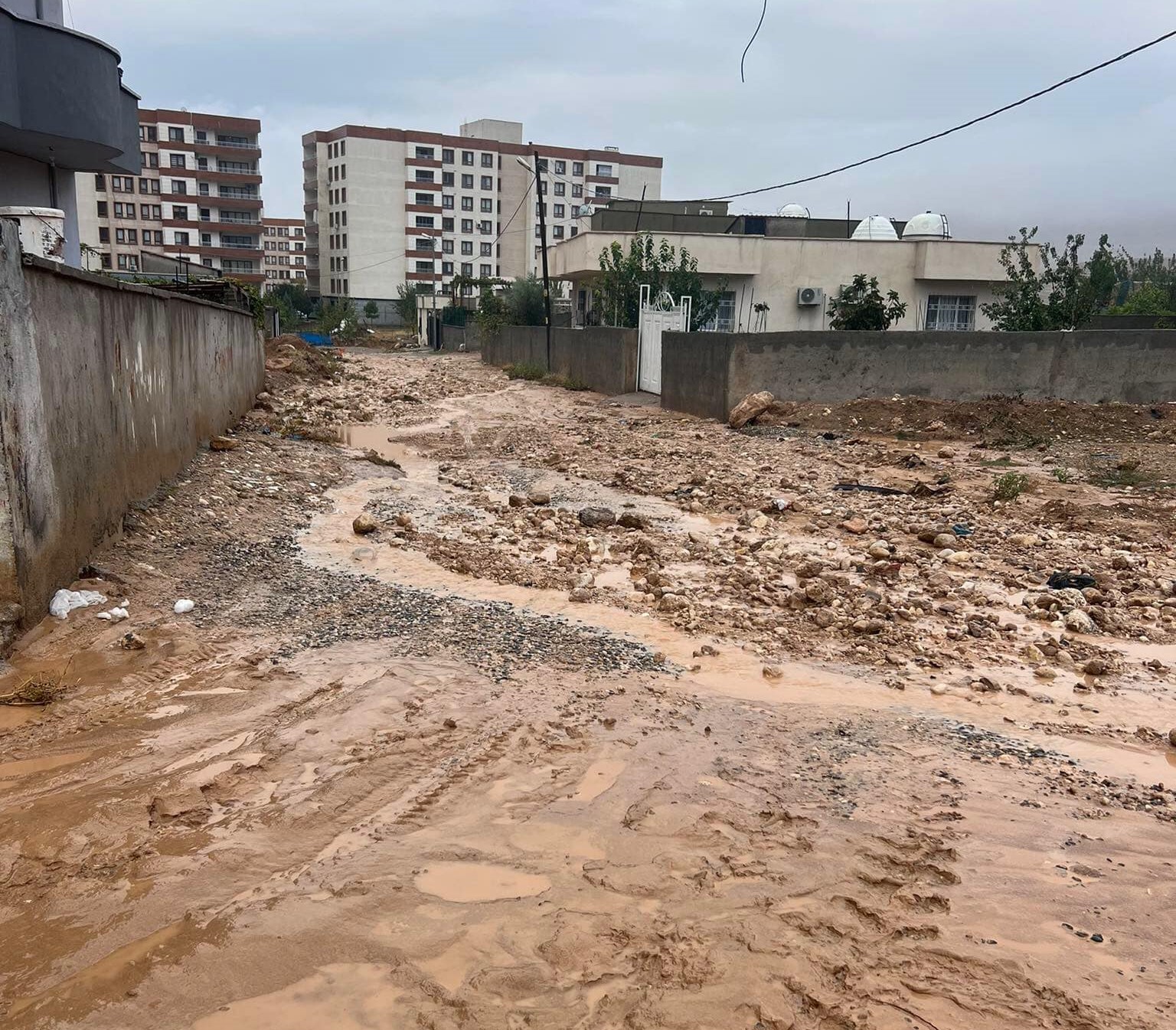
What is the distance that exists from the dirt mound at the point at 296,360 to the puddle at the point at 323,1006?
2076 centimetres

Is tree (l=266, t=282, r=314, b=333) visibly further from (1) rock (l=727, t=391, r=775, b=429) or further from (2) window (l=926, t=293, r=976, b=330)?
(1) rock (l=727, t=391, r=775, b=429)

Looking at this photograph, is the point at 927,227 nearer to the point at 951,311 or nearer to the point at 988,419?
the point at 951,311

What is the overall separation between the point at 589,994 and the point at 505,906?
1.52 feet

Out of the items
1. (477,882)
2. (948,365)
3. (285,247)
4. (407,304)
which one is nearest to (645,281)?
(948,365)

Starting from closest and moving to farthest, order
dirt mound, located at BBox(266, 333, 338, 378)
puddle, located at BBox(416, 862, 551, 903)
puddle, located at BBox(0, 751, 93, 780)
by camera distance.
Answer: puddle, located at BBox(416, 862, 551, 903), puddle, located at BBox(0, 751, 93, 780), dirt mound, located at BBox(266, 333, 338, 378)

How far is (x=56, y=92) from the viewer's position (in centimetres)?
1143

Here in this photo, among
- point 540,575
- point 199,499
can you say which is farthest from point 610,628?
point 199,499

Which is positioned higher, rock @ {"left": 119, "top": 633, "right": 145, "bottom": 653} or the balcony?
the balcony

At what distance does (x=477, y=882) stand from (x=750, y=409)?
1278 cm

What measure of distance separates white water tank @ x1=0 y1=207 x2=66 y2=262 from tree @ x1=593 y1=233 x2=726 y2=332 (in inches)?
758

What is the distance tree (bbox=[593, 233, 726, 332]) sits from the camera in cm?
2669

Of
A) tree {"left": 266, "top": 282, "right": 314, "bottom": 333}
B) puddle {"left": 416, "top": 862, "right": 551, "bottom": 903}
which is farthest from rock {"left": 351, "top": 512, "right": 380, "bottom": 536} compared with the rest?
tree {"left": 266, "top": 282, "right": 314, "bottom": 333}

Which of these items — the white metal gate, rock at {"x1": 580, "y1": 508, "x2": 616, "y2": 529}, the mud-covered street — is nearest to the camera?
the mud-covered street

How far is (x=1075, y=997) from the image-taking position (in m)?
2.38
